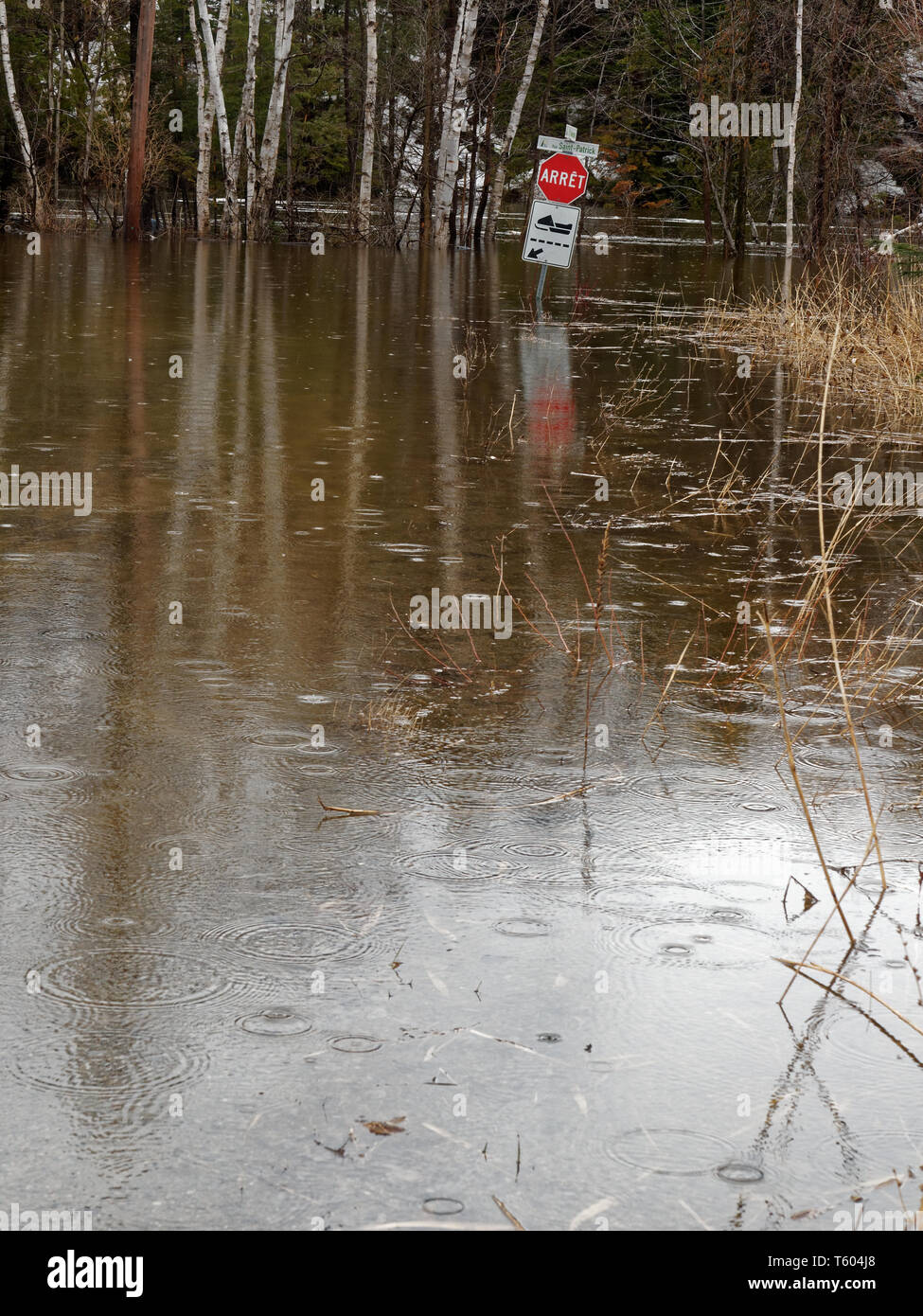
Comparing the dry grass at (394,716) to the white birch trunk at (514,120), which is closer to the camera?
the dry grass at (394,716)

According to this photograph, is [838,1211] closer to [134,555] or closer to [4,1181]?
Result: [4,1181]

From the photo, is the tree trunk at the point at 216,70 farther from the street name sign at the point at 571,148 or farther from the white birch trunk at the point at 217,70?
the street name sign at the point at 571,148

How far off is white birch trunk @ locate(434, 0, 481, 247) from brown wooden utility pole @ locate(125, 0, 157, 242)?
6.72m

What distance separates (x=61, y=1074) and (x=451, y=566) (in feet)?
16.0

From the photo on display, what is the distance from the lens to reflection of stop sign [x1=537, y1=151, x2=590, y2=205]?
18281mm

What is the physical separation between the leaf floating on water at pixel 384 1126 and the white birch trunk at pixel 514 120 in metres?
38.9

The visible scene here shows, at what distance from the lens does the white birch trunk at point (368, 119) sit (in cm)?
3634

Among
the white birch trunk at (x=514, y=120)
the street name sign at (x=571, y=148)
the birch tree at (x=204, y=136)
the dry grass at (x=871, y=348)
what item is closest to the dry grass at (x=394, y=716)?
the dry grass at (x=871, y=348)

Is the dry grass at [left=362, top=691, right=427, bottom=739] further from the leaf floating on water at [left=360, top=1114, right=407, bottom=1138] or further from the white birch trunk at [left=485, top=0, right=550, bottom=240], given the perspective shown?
the white birch trunk at [left=485, top=0, right=550, bottom=240]

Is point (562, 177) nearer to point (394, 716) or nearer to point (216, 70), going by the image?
point (394, 716)

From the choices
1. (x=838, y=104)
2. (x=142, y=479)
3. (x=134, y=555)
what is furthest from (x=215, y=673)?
(x=838, y=104)

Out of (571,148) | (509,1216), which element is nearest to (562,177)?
(571,148)

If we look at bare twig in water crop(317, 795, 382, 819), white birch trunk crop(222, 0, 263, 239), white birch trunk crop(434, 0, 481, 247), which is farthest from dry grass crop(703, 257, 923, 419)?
white birch trunk crop(222, 0, 263, 239)

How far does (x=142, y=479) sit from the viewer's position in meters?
9.60
